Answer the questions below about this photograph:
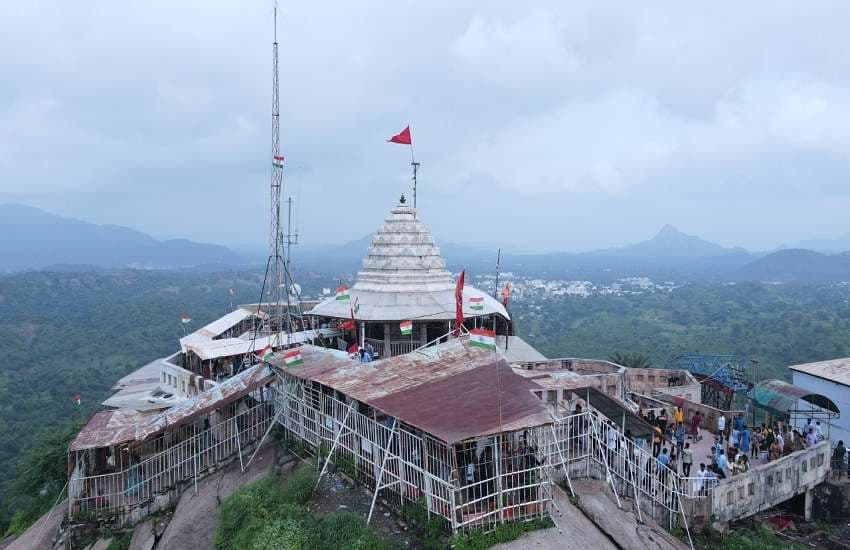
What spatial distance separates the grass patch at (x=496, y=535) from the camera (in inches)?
477

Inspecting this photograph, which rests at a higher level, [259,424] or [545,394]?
[545,394]

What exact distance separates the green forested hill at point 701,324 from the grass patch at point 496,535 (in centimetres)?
5584

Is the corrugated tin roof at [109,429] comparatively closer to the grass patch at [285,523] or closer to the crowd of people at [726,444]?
the grass patch at [285,523]

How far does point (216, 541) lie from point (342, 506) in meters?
3.04

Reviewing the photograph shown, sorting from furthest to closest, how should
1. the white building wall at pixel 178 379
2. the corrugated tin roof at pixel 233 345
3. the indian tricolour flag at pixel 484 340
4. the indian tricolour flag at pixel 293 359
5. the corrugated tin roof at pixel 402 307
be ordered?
the white building wall at pixel 178 379 < the corrugated tin roof at pixel 402 307 < the corrugated tin roof at pixel 233 345 < the indian tricolour flag at pixel 293 359 < the indian tricolour flag at pixel 484 340

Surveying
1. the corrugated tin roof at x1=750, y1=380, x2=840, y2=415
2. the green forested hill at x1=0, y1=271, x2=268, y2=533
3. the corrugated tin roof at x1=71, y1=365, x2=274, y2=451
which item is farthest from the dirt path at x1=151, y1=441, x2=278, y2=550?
the corrugated tin roof at x1=750, y1=380, x2=840, y2=415

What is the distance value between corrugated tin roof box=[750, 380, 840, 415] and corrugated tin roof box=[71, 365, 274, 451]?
19754 mm

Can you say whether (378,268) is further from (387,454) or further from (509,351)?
(387,454)

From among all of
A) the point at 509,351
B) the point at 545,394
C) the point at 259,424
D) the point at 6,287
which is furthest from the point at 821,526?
the point at 6,287

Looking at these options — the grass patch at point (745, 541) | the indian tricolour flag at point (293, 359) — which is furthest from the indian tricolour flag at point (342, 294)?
the grass patch at point (745, 541)

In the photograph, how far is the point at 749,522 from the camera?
61.9 feet

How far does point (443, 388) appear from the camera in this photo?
15.4 m

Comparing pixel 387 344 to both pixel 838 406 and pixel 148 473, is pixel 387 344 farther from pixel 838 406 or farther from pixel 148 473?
pixel 838 406

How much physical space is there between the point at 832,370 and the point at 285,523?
89.8 ft
